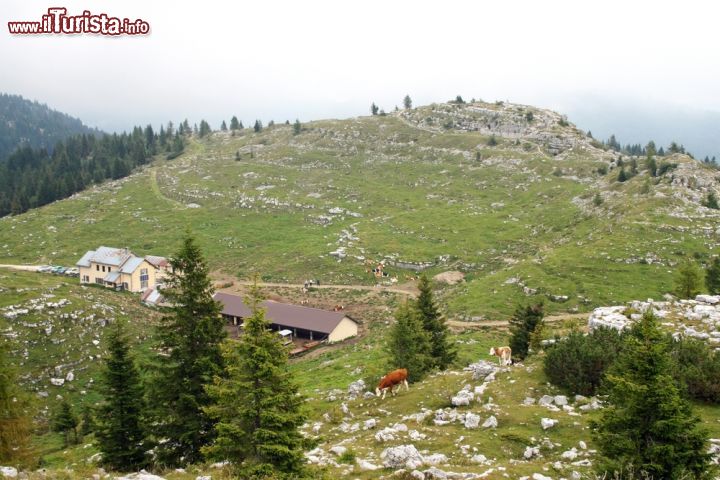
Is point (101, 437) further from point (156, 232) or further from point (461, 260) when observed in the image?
point (156, 232)

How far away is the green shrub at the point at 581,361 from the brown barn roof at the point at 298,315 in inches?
1476

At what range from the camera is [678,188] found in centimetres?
8025

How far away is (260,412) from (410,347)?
17.2 metres

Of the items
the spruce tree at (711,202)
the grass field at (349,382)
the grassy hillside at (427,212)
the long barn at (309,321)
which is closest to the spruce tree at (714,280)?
the grassy hillside at (427,212)

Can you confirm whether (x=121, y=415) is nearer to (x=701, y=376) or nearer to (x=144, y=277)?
(x=701, y=376)

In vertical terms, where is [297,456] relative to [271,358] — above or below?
below

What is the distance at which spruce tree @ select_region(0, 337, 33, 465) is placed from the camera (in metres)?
23.6

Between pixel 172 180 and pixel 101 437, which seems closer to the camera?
pixel 101 437

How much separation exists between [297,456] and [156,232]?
98.3 m

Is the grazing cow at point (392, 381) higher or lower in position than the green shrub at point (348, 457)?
lower

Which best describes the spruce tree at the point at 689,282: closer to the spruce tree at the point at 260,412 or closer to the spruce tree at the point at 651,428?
the spruce tree at the point at 651,428

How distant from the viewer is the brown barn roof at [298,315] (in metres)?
60.7

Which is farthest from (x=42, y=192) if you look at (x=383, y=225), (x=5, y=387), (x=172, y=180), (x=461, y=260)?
(x=5, y=387)

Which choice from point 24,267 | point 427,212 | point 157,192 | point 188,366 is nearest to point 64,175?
point 157,192
